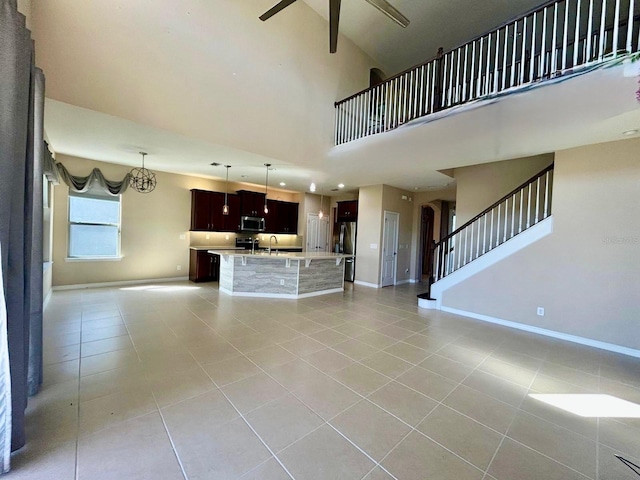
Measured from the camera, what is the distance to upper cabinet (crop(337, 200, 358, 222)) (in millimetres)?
7971

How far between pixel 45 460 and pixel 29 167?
1.76 meters

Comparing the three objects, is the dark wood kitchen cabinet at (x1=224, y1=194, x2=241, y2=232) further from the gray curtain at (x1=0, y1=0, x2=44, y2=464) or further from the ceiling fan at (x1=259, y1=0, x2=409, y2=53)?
the gray curtain at (x1=0, y1=0, x2=44, y2=464)

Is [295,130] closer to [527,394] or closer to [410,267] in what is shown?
[527,394]

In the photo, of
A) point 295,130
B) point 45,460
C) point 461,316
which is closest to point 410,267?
point 461,316

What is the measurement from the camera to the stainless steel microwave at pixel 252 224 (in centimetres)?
763

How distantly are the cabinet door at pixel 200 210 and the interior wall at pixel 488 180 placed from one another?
6219 millimetres

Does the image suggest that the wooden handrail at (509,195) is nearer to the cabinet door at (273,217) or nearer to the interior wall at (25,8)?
the cabinet door at (273,217)

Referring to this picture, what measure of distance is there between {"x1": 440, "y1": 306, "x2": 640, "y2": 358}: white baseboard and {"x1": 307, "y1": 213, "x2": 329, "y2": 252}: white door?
5065mm

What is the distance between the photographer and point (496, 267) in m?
4.42

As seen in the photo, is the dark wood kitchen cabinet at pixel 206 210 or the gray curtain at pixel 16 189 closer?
the gray curtain at pixel 16 189

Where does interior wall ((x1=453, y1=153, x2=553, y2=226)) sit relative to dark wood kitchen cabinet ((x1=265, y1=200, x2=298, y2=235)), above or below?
above

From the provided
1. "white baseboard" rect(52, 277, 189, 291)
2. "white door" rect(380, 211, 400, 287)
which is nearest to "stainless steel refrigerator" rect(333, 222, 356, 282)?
"white door" rect(380, 211, 400, 287)

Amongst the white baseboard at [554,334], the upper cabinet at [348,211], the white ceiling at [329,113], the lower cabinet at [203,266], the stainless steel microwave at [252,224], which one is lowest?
the white baseboard at [554,334]

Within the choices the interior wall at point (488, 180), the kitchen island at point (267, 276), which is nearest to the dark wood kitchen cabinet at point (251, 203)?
the kitchen island at point (267, 276)
